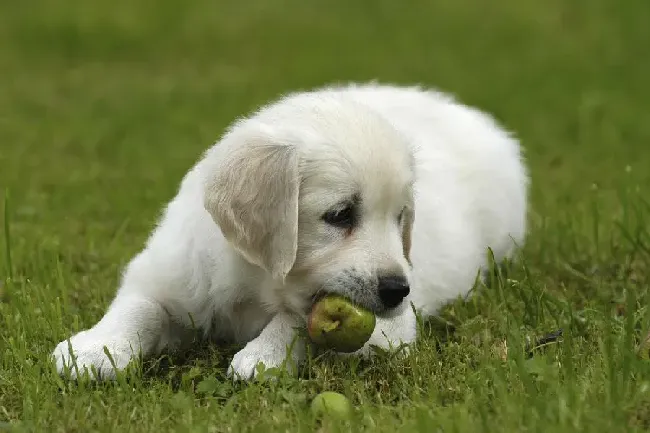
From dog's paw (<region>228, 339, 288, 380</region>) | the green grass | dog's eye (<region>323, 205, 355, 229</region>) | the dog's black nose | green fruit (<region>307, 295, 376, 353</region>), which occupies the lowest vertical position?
the green grass

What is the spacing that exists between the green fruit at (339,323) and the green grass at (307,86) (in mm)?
119

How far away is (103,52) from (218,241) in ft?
30.2

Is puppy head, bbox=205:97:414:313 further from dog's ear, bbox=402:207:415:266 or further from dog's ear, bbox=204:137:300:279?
dog's ear, bbox=402:207:415:266

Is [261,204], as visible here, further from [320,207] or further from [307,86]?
[307,86]

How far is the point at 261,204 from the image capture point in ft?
12.8

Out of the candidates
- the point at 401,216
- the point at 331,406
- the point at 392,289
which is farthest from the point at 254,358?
the point at 401,216

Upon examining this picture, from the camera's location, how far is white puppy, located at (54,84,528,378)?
12.7 feet

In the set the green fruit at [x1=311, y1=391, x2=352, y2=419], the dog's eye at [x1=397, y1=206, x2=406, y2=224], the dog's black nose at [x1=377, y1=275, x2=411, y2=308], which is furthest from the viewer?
the dog's eye at [x1=397, y1=206, x2=406, y2=224]

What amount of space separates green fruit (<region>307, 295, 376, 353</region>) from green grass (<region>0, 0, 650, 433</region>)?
0.12 metres

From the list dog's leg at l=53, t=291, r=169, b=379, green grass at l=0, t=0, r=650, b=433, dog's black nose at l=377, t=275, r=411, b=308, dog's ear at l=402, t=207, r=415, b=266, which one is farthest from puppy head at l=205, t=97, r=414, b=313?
dog's leg at l=53, t=291, r=169, b=379

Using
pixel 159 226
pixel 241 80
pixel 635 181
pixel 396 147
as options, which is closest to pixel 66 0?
pixel 241 80

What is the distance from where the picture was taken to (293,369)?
12.7 ft

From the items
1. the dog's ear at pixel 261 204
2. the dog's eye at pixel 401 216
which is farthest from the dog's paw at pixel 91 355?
the dog's eye at pixel 401 216

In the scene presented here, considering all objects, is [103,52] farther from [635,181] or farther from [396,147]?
[396,147]
